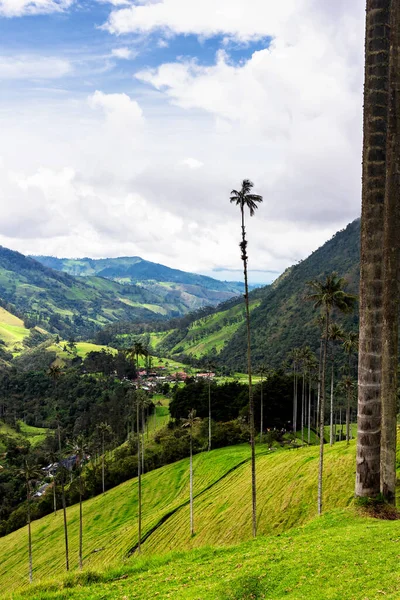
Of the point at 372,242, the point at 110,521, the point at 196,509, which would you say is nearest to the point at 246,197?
the point at 372,242

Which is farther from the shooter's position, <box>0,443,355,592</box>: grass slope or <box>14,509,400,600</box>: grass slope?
<box>0,443,355,592</box>: grass slope

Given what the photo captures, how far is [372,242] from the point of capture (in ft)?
75.5

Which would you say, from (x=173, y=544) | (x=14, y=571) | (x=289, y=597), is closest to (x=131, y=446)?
(x=14, y=571)

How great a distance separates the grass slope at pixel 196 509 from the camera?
47.2m

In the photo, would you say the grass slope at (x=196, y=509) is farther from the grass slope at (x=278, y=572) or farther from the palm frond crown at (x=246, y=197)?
the palm frond crown at (x=246, y=197)

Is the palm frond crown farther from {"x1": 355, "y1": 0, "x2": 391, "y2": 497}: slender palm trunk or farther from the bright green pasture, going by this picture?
the bright green pasture

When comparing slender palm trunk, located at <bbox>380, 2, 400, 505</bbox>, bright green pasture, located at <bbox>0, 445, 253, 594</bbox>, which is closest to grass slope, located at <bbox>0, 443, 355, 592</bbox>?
bright green pasture, located at <bbox>0, 445, 253, 594</bbox>

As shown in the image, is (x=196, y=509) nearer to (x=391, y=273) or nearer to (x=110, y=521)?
(x=110, y=521)

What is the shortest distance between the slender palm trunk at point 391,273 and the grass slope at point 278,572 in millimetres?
3700

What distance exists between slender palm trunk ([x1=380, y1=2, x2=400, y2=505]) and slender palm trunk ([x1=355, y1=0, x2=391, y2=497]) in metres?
0.29

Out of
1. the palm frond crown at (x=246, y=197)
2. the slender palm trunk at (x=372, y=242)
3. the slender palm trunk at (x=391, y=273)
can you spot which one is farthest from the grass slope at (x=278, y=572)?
the palm frond crown at (x=246, y=197)

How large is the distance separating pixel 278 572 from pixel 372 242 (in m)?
17.4

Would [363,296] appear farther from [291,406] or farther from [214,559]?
[291,406]

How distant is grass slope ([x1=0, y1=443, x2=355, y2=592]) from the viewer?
47.2 metres
